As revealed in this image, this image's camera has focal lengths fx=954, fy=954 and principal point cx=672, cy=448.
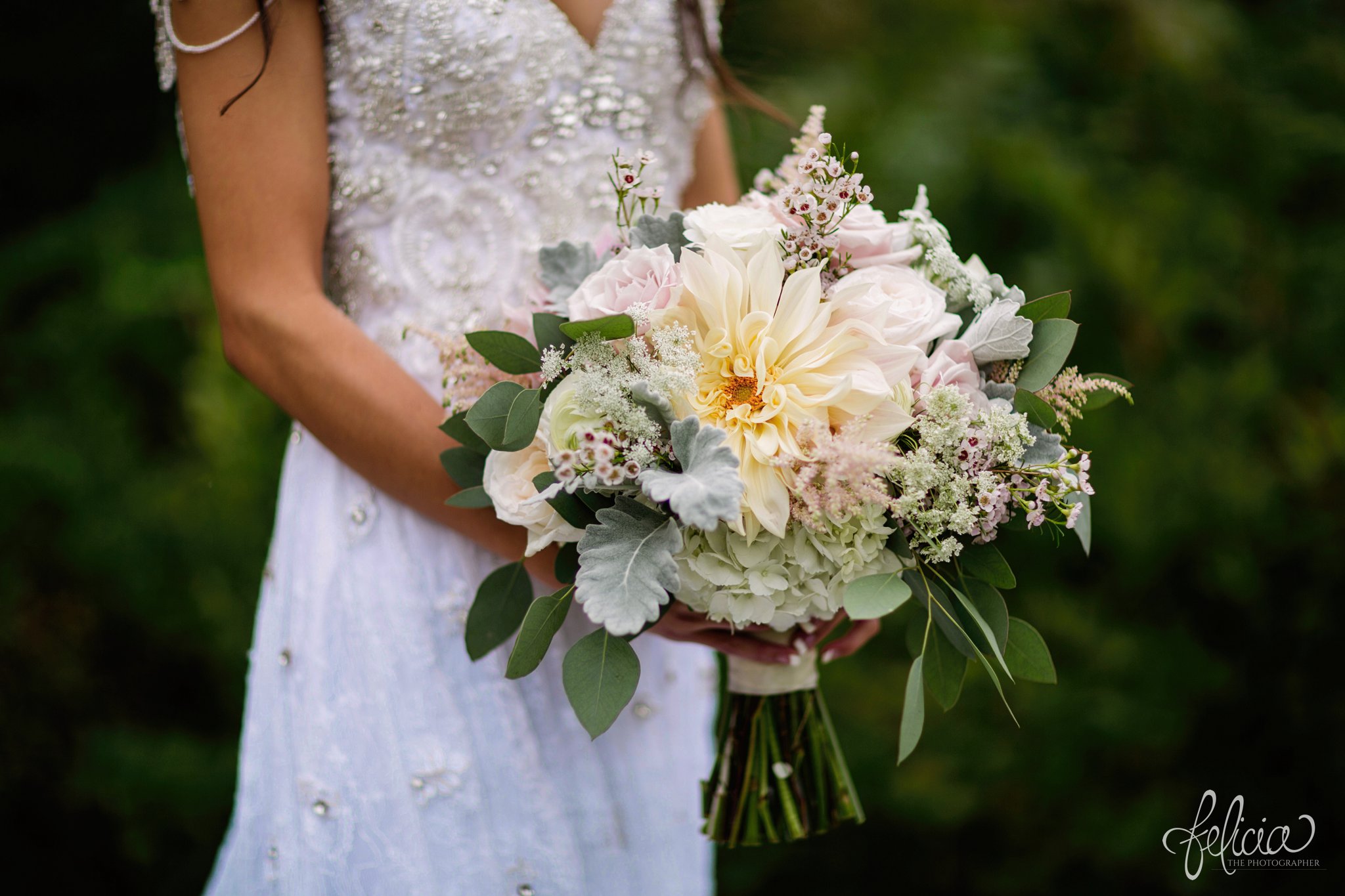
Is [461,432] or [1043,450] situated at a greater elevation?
[1043,450]

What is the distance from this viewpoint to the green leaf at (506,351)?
115 cm

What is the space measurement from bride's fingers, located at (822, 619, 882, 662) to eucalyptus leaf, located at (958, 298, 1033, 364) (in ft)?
1.72

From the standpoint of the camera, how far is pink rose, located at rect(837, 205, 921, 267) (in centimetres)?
118

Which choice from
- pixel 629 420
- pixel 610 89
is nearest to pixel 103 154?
pixel 610 89

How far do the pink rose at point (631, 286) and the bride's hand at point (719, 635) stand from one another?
1.44 feet

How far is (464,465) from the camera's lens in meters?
1.31

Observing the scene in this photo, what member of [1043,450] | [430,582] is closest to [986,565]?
[1043,450]

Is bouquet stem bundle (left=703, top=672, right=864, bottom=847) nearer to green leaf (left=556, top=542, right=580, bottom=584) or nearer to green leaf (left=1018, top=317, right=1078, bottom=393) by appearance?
green leaf (left=556, top=542, right=580, bottom=584)

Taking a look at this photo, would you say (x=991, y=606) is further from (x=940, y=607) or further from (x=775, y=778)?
(x=775, y=778)

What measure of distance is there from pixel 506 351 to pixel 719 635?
0.51 m

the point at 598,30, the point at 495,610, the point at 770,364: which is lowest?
the point at 495,610

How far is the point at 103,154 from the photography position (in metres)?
3.54

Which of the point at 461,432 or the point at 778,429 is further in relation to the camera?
the point at 461,432

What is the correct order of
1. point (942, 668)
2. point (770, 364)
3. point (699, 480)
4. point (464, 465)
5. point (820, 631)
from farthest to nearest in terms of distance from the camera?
1. point (820, 631)
2. point (464, 465)
3. point (942, 668)
4. point (770, 364)
5. point (699, 480)
